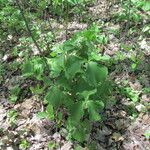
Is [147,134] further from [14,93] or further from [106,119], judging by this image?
[14,93]

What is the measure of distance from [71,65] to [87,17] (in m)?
3.26

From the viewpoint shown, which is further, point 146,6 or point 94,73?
point 146,6

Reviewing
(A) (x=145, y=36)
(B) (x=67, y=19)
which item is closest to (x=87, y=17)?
(B) (x=67, y=19)

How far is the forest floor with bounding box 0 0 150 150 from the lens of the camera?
4.14 metres

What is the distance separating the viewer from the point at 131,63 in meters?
5.23

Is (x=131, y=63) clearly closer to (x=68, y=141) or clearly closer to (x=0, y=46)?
(x=68, y=141)

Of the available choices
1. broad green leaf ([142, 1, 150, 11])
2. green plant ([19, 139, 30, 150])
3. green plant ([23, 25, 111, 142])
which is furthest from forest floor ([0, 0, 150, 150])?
broad green leaf ([142, 1, 150, 11])

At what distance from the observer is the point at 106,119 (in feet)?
14.4

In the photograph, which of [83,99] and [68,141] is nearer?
[83,99]

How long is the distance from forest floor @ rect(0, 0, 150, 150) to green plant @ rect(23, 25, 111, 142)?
0.40 meters

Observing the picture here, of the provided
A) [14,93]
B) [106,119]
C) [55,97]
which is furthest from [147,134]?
[14,93]

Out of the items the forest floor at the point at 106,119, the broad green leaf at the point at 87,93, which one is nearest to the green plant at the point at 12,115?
the forest floor at the point at 106,119

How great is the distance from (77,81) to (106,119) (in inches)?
34.6

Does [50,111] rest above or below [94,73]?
below
